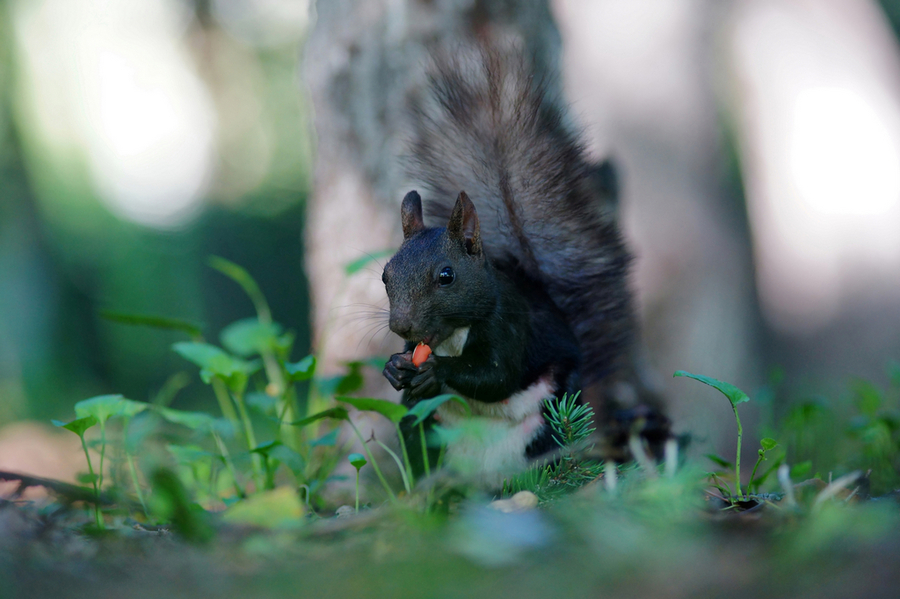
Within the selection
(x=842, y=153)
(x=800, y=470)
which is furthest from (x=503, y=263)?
(x=842, y=153)

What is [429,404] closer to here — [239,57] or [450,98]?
[450,98]

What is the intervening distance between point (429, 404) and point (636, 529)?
0.43 meters

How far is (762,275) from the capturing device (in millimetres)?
4078

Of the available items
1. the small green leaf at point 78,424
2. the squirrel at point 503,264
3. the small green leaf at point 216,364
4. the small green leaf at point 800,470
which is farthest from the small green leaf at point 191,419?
the small green leaf at point 800,470

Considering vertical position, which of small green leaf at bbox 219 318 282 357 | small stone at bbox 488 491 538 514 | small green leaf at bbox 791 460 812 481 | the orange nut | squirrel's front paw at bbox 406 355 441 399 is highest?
small green leaf at bbox 219 318 282 357

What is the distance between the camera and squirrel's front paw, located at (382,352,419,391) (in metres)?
1.46

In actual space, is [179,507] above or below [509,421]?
above

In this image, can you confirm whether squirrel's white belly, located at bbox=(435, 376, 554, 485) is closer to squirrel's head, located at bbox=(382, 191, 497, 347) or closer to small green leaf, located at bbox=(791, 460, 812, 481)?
squirrel's head, located at bbox=(382, 191, 497, 347)

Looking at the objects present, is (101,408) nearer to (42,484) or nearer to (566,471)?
(42,484)

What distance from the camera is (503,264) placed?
1791mm

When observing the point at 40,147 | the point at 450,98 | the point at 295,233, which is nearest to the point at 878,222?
the point at 450,98

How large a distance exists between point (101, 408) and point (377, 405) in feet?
2.10

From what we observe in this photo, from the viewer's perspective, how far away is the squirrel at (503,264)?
5.00 feet

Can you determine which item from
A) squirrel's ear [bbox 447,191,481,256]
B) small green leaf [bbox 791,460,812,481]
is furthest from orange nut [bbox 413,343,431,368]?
small green leaf [bbox 791,460,812,481]
